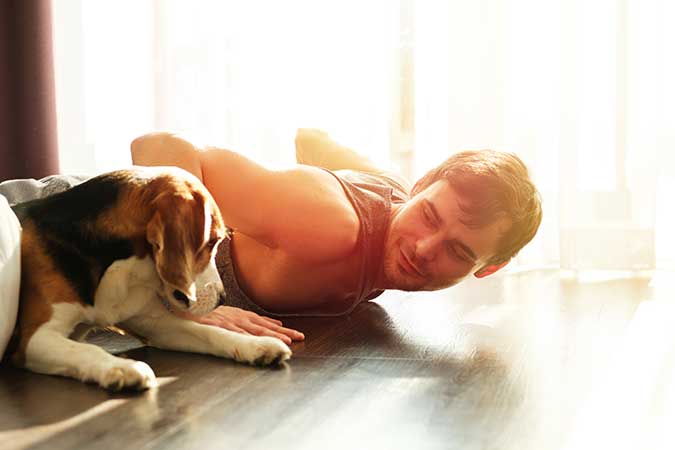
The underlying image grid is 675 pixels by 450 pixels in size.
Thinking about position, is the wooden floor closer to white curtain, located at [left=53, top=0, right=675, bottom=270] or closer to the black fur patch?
the black fur patch

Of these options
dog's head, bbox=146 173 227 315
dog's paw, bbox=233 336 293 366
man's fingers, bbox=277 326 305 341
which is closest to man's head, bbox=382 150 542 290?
man's fingers, bbox=277 326 305 341

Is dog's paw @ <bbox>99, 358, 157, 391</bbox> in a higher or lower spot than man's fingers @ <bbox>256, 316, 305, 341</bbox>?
higher

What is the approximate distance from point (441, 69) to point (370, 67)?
1.00 ft

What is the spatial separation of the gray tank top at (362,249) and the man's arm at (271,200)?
0.04 m

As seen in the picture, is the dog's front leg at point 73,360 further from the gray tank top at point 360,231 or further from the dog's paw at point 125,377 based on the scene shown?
the gray tank top at point 360,231

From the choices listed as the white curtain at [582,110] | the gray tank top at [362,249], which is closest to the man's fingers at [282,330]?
the gray tank top at [362,249]

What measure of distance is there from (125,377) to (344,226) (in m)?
0.78

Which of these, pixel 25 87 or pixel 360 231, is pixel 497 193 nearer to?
pixel 360 231

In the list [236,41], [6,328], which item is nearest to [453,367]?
[6,328]

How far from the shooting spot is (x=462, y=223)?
82.1 inches

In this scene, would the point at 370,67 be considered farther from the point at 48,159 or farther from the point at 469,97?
the point at 48,159

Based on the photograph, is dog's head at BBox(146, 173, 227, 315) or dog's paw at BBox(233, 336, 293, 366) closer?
dog's head at BBox(146, 173, 227, 315)

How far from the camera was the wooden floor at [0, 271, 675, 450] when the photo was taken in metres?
1.31

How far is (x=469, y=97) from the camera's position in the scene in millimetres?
3547
